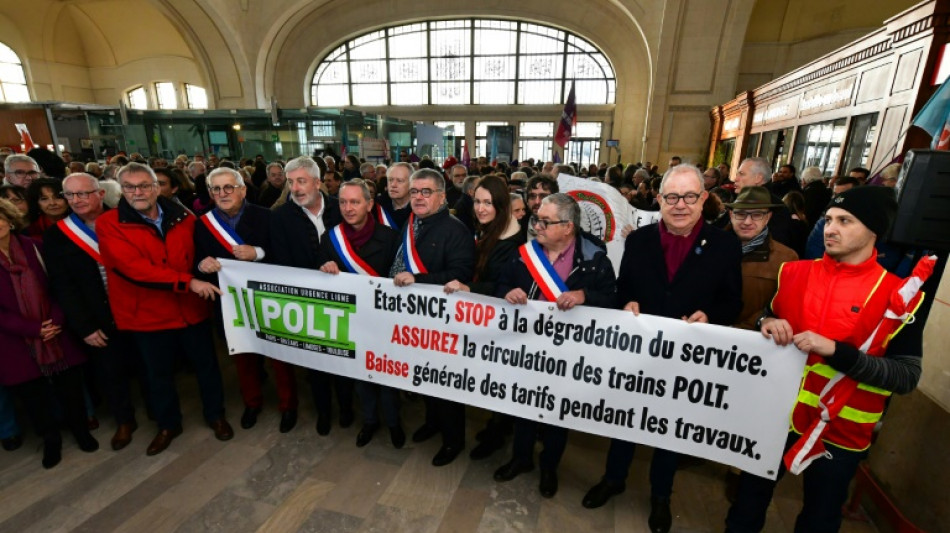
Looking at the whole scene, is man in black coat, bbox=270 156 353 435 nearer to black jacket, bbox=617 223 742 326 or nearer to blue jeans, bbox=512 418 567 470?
blue jeans, bbox=512 418 567 470

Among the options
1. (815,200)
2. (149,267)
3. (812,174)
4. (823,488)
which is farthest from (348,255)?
(812,174)

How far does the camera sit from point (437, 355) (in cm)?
262

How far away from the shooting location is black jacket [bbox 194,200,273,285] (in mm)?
2965

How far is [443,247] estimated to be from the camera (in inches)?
106

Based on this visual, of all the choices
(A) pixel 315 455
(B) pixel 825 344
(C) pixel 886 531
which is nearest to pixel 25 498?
(A) pixel 315 455

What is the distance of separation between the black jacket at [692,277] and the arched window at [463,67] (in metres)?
24.0

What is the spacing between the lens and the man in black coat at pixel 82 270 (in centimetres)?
272

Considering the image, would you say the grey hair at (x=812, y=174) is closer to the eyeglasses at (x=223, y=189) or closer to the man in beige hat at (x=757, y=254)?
the man in beige hat at (x=757, y=254)

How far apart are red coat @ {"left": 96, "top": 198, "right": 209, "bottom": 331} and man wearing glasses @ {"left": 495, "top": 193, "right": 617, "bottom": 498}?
6.96 ft

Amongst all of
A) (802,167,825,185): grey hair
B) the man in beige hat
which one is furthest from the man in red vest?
(802,167,825,185): grey hair

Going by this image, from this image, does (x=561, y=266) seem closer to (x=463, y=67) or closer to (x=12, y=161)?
(x=12, y=161)

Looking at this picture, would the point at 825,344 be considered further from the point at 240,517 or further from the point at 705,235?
the point at 240,517

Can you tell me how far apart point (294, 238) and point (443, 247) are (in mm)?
1128

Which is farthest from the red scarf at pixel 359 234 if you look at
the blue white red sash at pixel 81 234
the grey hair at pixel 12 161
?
the grey hair at pixel 12 161
